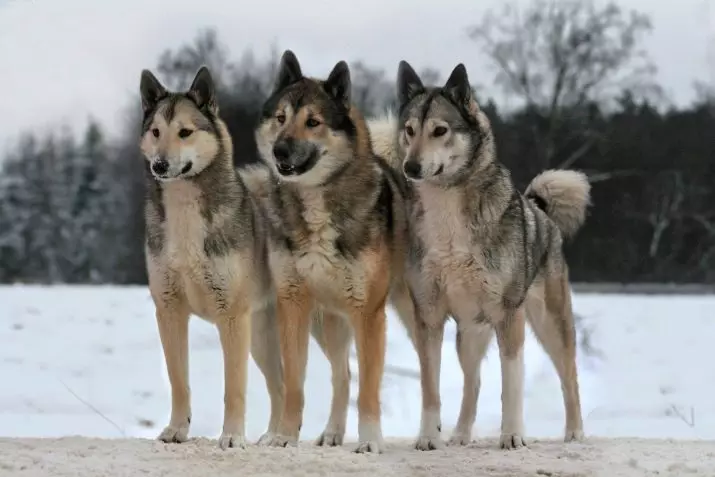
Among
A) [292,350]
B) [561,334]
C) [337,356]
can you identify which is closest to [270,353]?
[337,356]

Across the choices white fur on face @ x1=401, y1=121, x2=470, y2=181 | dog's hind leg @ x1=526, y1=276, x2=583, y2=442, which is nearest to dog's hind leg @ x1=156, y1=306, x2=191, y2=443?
white fur on face @ x1=401, y1=121, x2=470, y2=181

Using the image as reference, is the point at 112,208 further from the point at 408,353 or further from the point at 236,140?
the point at 408,353

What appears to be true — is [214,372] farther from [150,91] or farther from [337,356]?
[150,91]

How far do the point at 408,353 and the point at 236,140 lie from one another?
1173mm

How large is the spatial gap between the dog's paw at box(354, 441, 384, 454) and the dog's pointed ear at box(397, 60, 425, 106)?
46.2 inches

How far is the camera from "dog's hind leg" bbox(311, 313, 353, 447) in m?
2.93

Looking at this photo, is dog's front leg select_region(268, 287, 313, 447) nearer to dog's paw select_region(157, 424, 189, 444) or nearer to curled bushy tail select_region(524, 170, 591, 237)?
dog's paw select_region(157, 424, 189, 444)

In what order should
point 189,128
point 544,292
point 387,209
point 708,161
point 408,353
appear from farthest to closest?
point 708,161, point 408,353, point 544,292, point 387,209, point 189,128

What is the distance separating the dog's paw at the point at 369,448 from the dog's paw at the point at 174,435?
599 millimetres

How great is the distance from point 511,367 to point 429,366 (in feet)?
0.91

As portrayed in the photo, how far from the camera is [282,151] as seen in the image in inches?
100

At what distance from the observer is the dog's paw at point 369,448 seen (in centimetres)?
259

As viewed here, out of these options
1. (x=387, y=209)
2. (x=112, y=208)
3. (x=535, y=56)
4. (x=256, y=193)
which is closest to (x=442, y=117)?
(x=387, y=209)

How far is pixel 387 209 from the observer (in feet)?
9.40
